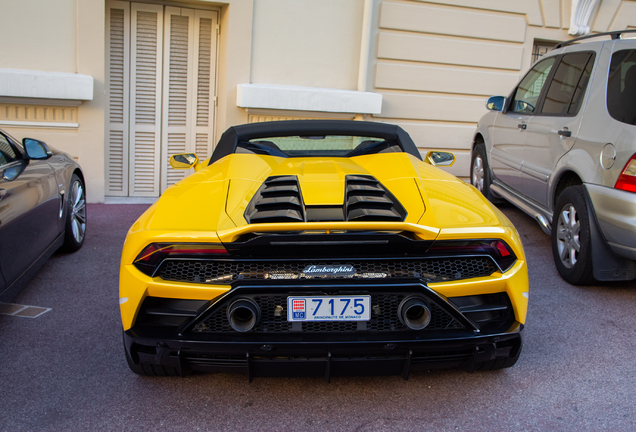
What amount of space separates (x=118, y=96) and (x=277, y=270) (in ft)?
19.5

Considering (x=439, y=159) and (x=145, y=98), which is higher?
(x=145, y=98)

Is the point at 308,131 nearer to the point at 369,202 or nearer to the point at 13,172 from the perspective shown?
the point at 369,202

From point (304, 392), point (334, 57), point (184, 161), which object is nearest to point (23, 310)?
point (184, 161)

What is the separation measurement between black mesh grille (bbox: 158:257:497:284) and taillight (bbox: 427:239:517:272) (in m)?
0.04

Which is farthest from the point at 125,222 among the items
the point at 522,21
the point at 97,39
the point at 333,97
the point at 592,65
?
the point at 522,21

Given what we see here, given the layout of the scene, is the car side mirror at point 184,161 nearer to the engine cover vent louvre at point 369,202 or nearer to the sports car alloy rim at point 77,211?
the engine cover vent louvre at point 369,202

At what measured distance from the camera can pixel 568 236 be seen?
4516 mm

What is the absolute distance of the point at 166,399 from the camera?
267 cm

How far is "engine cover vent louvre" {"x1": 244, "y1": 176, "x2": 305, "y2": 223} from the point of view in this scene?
2.38 metres

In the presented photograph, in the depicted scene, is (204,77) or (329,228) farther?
(204,77)

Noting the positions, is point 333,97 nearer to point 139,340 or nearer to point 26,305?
point 26,305

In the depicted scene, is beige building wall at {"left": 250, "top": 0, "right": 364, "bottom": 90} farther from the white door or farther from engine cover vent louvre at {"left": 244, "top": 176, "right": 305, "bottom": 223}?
engine cover vent louvre at {"left": 244, "top": 176, "right": 305, "bottom": 223}

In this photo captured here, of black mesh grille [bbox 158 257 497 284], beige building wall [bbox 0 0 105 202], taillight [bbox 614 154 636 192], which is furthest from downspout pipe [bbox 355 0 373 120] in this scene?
black mesh grille [bbox 158 257 497 284]

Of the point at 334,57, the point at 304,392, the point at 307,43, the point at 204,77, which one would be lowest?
the point at 304,392
